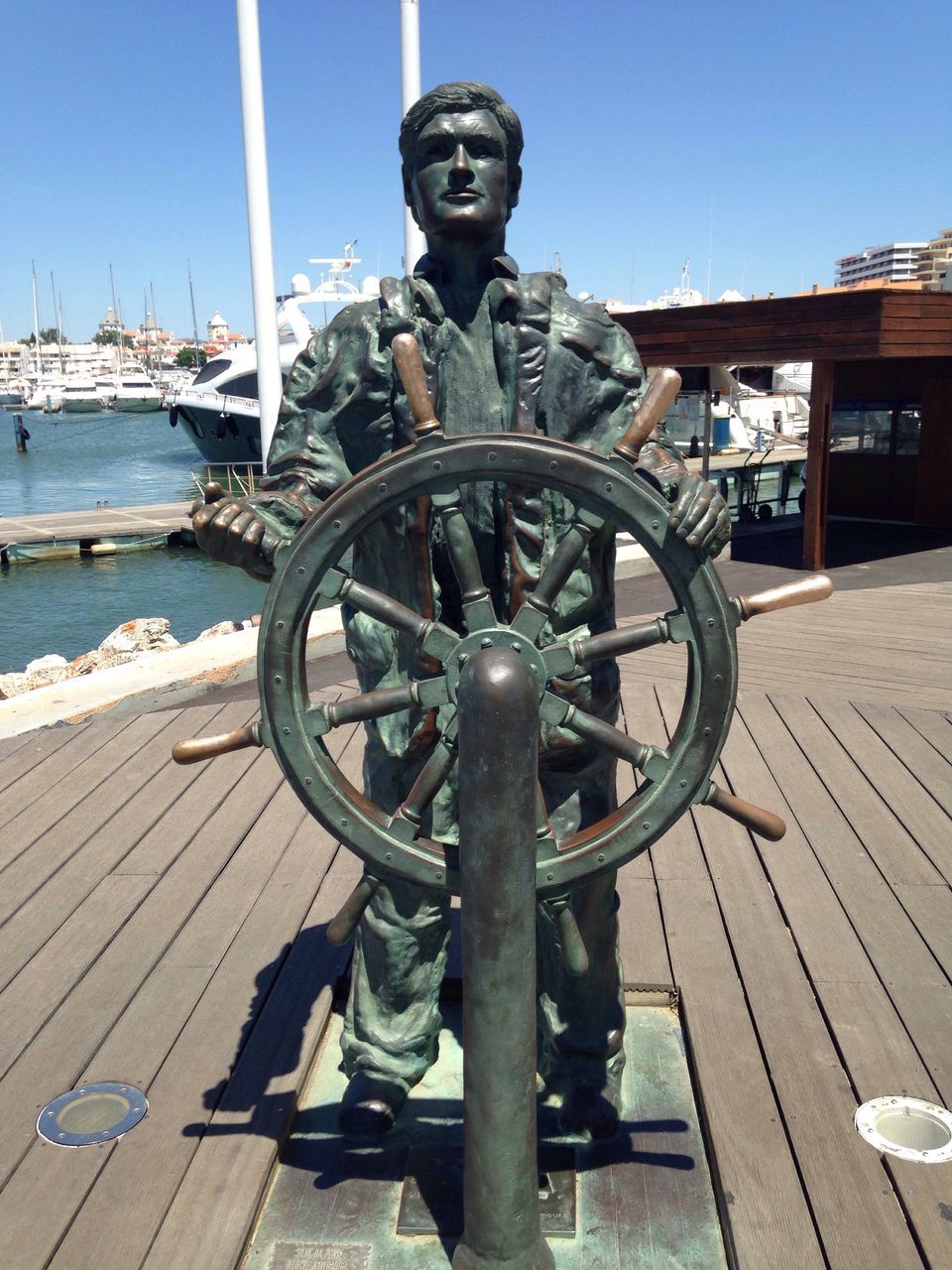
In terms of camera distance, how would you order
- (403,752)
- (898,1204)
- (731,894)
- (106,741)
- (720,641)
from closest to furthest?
1. (720,641)
2. (898,1204)
3. (403,752)
4. (731,894)
5. (106,741)

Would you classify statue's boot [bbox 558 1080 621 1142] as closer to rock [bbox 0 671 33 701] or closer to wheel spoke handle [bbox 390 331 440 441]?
wheel spoke handle [bbox 390 331 440 441]

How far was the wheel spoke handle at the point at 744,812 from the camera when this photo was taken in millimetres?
1680

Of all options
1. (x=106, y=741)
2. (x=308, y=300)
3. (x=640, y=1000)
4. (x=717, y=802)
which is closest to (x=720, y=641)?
(x=717, y=802)

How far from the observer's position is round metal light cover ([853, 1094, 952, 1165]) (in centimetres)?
200

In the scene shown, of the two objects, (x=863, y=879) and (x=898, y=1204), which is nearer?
(x=898, y=1204)

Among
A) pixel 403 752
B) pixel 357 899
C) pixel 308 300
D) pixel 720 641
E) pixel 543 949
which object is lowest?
pixel 543 949

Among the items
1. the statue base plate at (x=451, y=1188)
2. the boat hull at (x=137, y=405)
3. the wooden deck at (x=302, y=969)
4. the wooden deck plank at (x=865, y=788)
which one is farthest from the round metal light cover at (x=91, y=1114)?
the boat hull at (x=137, y=405)

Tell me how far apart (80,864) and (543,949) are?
1.54 metres

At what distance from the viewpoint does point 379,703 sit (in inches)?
65.7

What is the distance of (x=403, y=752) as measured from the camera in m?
2.02

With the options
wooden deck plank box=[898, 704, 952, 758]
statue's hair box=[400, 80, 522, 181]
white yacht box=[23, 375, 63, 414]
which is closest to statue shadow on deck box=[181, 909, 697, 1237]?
statue's hair box=[400, 80, 522, 181]

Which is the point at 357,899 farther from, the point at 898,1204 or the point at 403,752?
the point at 898,1204

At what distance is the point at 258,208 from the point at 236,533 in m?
8.23

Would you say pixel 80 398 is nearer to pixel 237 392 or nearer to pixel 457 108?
pixel 237 392
